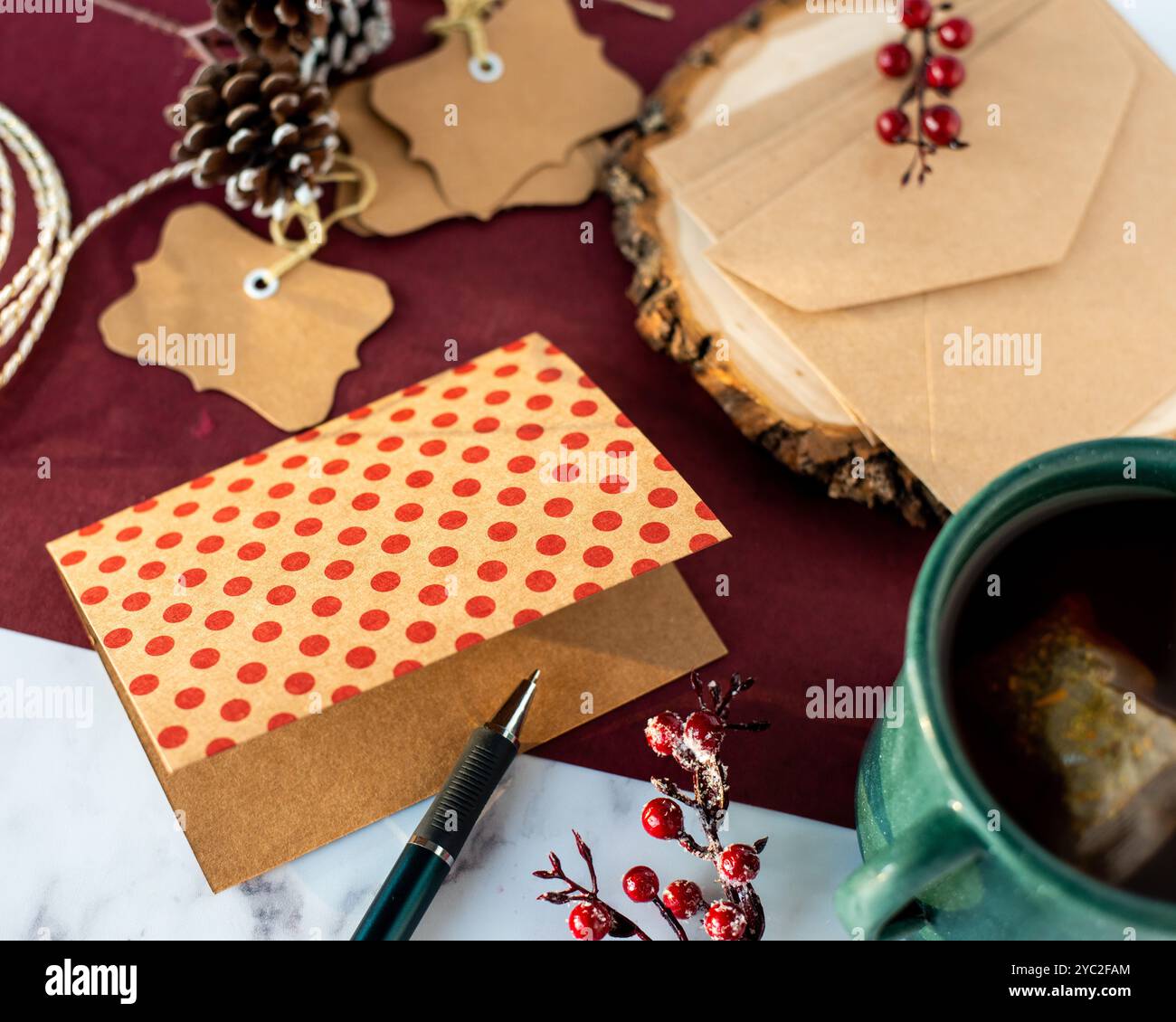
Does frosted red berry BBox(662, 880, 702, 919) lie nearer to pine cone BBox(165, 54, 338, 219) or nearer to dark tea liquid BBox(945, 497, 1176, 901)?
dark tea liquid BBox(945, 497, 1176, 901)

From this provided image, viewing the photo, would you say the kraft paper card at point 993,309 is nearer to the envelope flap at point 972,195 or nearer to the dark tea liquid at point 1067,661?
the envelope flap at point 972,195

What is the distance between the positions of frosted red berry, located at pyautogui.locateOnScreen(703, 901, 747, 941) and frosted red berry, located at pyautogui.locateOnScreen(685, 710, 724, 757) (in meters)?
0.08

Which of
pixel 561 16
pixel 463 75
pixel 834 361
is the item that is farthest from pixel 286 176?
pixel 834 361

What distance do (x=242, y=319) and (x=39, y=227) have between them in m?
0.18

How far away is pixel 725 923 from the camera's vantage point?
1.79ft

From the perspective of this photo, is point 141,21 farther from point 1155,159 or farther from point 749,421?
point 1155,159

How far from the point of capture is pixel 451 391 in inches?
26.0

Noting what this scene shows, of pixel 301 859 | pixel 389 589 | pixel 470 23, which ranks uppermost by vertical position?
pixel 470 23

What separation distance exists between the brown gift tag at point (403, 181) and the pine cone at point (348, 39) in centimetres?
3

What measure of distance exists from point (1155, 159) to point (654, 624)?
1.52 feet

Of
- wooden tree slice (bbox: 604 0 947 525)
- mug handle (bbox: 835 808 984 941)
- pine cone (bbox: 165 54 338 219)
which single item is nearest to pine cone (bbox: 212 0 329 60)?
pine cone (bbox: 165 54 338 219)

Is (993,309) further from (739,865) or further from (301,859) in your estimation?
(301,859)

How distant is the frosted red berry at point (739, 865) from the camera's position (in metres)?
0.54

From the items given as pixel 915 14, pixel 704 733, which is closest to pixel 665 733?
pixel 704 733
